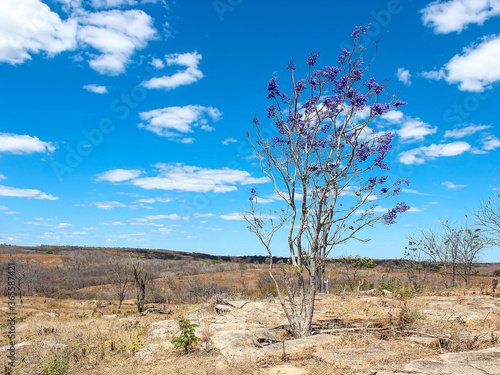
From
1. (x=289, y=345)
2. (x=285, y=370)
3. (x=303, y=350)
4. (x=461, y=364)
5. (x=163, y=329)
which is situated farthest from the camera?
(x=163, y=329)

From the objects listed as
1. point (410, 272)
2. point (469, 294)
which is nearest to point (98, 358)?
point (469, 294)

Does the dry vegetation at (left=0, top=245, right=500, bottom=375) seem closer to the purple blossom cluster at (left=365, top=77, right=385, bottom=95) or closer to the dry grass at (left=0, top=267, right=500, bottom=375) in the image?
the dry grass at (left=0, top=267, right=500, bottom=375)

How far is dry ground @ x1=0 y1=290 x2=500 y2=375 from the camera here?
6.49 metres

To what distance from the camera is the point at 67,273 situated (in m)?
38.7

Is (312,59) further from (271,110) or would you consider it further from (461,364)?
(461,364)

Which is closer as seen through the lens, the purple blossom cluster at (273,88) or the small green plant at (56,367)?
the small green plant at (56,367)

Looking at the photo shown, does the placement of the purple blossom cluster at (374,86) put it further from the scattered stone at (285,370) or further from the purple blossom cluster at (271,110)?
the scattered stone at (285,370)

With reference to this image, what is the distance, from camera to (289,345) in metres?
7.41

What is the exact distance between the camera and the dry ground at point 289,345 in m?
6.49

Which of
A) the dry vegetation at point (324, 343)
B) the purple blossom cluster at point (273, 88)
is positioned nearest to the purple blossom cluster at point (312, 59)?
the purple blossom cluster at point (273, 88)

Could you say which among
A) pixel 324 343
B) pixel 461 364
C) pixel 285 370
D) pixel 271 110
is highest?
pixel 271 110

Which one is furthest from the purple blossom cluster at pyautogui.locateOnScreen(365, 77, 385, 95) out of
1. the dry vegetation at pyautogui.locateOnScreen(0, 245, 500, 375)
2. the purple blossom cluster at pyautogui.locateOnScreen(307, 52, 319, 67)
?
the dry vegetation at pyautogui.locateOnScreen(0, 245, 500, 375)

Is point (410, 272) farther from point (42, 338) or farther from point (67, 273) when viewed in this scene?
point (67, 273)

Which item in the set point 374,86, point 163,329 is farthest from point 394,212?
point 163,329
